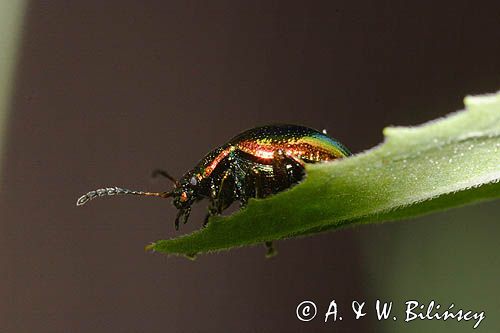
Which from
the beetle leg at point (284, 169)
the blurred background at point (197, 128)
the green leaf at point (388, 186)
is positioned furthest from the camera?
the blurred background at point (197, 128)

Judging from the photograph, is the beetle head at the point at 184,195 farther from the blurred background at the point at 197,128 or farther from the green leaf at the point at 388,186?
the blurred background at the point at 197,128

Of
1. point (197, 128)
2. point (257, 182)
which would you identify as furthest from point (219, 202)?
point (197, 128)

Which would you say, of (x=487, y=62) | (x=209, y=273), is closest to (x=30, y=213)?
(x=209, y=273)

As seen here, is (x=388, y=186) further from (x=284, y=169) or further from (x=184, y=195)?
(x=184, y=195)

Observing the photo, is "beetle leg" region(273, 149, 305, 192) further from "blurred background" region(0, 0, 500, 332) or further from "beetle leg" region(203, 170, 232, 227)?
"blurred background" region(0, 0, 500, 332)

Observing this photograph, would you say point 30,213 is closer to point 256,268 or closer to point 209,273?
point 209,273

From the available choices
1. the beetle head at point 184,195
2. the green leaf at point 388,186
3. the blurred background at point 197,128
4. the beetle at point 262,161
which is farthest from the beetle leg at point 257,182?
the blurred background at point 197,128

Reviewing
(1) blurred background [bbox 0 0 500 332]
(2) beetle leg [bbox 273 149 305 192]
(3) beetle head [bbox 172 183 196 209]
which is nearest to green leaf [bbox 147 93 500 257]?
(2) beetle leg [bbox 273 149 305 192]
